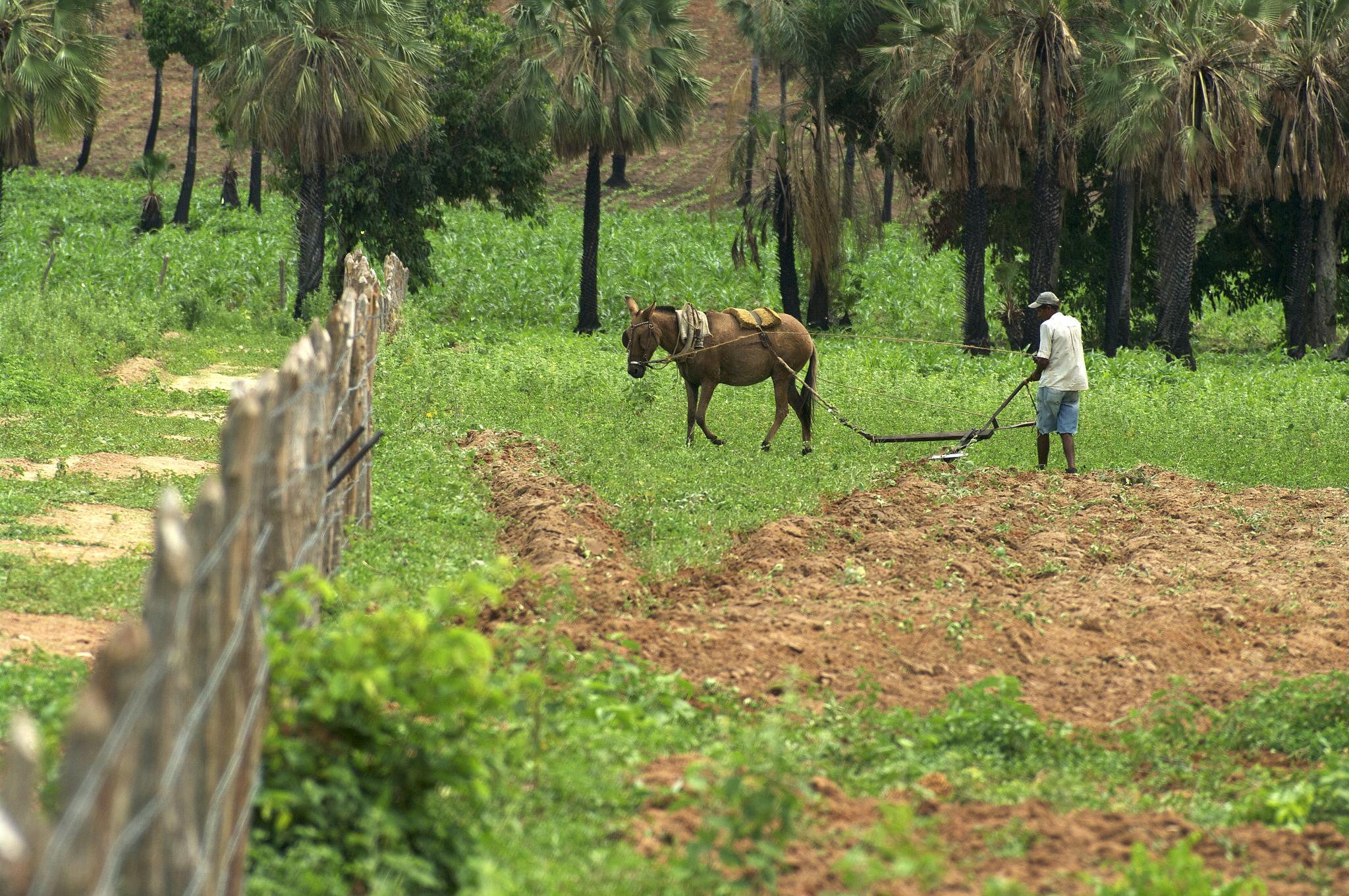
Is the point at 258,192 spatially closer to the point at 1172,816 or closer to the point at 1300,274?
the point at 1300,274

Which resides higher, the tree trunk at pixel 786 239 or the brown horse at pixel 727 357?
the tree trunk at pixel 786 239

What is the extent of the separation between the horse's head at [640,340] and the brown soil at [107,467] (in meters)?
4.62

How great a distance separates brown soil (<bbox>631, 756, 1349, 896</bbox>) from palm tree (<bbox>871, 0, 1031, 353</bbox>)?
22453 millimetres

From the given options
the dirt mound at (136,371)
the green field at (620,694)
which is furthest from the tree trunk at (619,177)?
the dirt mound at (136,371)

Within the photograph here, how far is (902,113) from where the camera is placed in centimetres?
2781

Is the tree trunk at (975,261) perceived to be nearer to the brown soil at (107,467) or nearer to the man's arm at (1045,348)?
the man's arm at (1045,348)

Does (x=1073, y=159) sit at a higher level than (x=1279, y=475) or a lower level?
higher

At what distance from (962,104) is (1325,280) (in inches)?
412

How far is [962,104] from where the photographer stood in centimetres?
2705

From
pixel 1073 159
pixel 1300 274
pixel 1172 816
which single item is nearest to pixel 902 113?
pixel 1073 159

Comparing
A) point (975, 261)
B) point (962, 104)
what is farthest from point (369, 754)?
point (975, 261)

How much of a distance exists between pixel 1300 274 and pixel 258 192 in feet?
114

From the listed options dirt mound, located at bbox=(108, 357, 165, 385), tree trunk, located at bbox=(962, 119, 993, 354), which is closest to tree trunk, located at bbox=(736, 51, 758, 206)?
→ tree trunk, located at bbox=(962, 119, 993, 354)

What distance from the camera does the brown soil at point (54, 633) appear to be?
7621 mm
